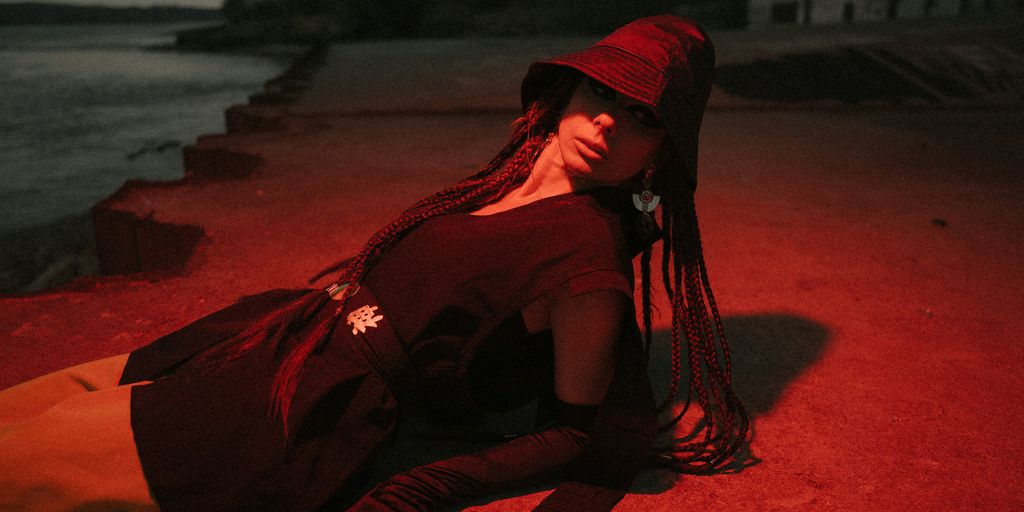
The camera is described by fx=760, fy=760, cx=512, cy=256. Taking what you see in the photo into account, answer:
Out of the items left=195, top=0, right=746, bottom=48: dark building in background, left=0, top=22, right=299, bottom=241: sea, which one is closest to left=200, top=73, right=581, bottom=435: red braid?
left=0, top=22, right=299, bottom=241: sea

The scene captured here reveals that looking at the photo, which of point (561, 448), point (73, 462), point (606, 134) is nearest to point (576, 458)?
point (561, 448)

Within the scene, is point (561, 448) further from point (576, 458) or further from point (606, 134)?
point (606, 134)

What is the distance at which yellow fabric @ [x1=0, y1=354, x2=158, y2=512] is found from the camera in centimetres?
122

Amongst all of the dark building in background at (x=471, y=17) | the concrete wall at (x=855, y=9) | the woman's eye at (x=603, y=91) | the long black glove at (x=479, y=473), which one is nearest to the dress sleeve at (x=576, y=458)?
the long black glove at (x=479, y=473)

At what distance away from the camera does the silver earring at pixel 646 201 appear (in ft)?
4.72

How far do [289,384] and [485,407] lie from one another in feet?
1.35

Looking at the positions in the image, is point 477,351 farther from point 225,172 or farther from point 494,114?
point 494,114

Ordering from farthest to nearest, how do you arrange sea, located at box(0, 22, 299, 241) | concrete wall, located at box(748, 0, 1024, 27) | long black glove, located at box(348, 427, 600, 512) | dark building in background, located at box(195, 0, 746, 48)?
dark building in background, located at box(195, 0, 746, 48) → concrete wall, located at box(748, 0, 1024, 27) → sea, located at box(0, 22, 299, 241) → long black glove, located at box(348, 427, 600, 512)

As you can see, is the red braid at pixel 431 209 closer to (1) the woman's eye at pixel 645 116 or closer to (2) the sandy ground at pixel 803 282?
(1) the woman's eye at pixel 645 116

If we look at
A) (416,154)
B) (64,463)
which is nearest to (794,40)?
(416,154)

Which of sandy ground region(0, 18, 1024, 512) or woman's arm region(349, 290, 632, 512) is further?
sandy ground region(0, 18, 1024, 512)

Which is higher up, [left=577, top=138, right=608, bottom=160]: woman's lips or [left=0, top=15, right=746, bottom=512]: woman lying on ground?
[left=577, top=138, right=608, bottom=160]: woman's lips

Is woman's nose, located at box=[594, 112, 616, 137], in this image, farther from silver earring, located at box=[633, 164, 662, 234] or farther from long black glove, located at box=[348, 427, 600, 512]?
long black glove, located at box=[348, 427, 600, 512]

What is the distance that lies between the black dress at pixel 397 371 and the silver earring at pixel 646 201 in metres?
0.04
